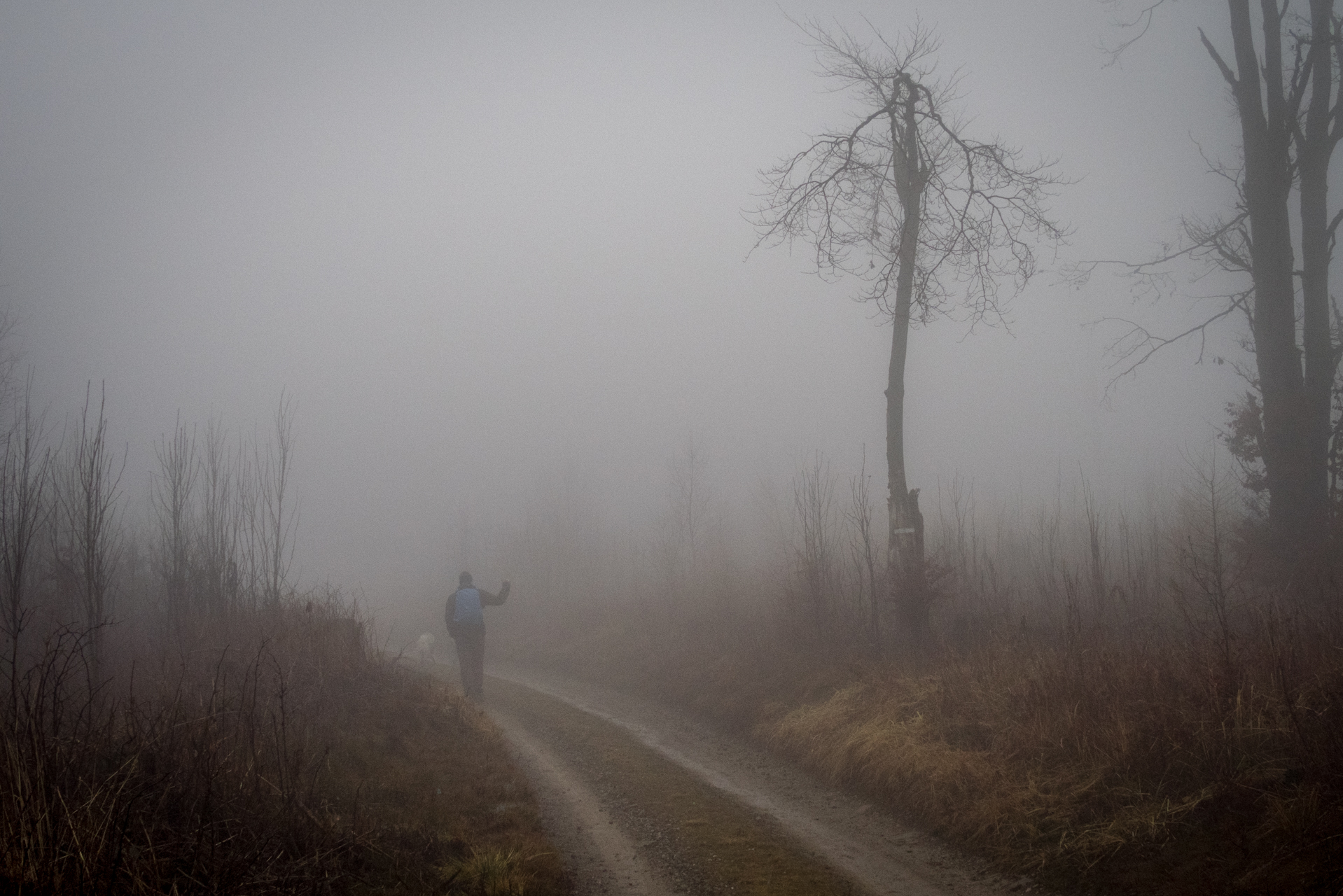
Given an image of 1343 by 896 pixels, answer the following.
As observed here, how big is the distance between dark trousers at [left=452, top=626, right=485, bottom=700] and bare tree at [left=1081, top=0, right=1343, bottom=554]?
14432mm

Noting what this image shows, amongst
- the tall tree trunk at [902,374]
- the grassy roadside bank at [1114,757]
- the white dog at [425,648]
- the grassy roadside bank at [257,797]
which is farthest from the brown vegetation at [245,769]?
the white dog at [425,648]

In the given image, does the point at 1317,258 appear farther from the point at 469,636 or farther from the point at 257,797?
the point at 469,636

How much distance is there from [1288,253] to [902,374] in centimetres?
642

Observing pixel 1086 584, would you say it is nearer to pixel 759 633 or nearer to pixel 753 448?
pixel 759 633

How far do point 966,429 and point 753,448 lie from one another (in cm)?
2271

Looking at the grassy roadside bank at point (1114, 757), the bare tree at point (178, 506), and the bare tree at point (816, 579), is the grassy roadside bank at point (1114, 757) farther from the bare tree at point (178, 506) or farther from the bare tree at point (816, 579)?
the bare tree at point (178, 506)

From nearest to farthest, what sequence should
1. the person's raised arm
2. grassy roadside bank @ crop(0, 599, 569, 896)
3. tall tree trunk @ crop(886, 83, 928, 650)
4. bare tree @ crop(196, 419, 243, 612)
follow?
grassy roadside bank @ crop(0, 599, 569, 896) → tall tree trunk @ crop(886, 83, 928, 650) → the person's raised arm → bare tree @ crop(196, 419, 243, 612)

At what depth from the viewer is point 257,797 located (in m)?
4.77

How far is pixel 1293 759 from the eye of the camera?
15.2 feet

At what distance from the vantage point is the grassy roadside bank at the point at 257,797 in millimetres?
3320

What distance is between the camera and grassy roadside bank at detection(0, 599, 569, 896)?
10.9 feet

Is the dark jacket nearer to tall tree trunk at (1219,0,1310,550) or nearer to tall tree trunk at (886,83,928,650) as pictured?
tall tree trunk at (886,83,928,650)

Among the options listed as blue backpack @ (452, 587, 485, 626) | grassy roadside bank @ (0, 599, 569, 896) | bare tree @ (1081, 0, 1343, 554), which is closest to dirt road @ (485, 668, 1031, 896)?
grassy roadside bank @ (0, 599, 569, 896)

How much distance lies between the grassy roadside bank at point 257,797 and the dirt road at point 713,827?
58cm
